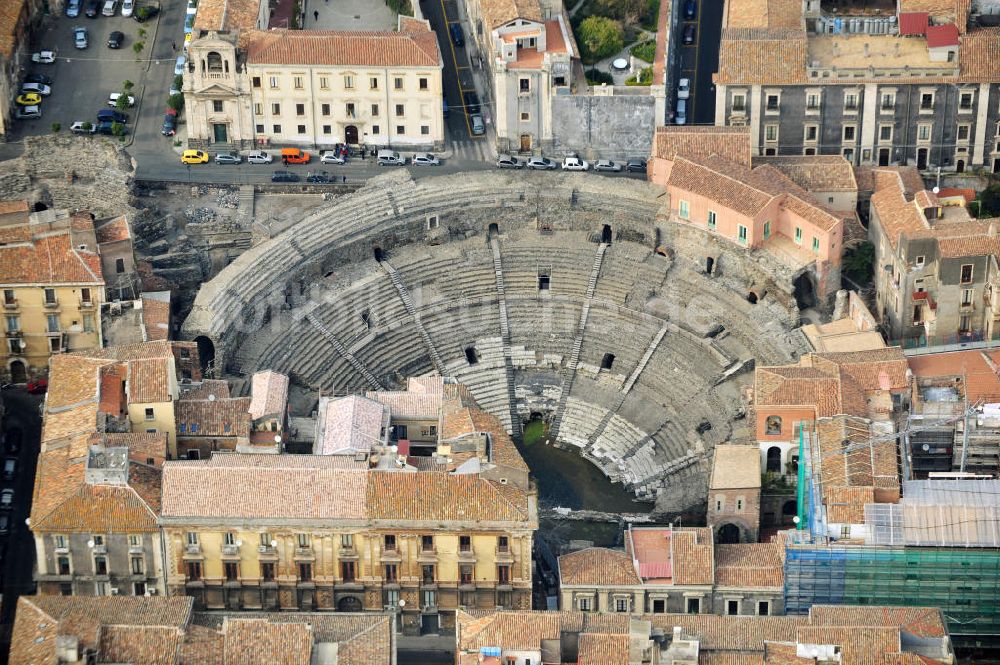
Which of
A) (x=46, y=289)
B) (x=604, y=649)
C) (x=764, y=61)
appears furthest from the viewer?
(x=764, y=61)

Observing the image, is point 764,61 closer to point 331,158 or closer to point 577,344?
point 577,344

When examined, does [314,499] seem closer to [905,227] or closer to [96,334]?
[96,334]

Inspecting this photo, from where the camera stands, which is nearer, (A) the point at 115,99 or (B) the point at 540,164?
(B) the point at 540,164

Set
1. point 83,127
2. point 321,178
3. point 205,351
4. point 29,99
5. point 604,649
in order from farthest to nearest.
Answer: point 29,99 → point 83,127 → point 321,178 → point 205,351 → point 604,649

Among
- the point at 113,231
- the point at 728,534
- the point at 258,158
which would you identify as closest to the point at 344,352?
the point at 113,231

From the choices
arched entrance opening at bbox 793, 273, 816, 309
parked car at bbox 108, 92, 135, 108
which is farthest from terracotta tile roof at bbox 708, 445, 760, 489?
parked car at bbox 108, 92, 135, 108

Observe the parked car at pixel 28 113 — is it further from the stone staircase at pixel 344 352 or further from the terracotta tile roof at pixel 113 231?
the stone staircase at pixel 344 352

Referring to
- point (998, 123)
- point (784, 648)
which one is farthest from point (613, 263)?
point (784, 648)

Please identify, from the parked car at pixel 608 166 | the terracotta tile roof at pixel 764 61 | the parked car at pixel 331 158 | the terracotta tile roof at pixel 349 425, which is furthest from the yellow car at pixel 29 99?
the terracotta tile roof at pixel 764 61
